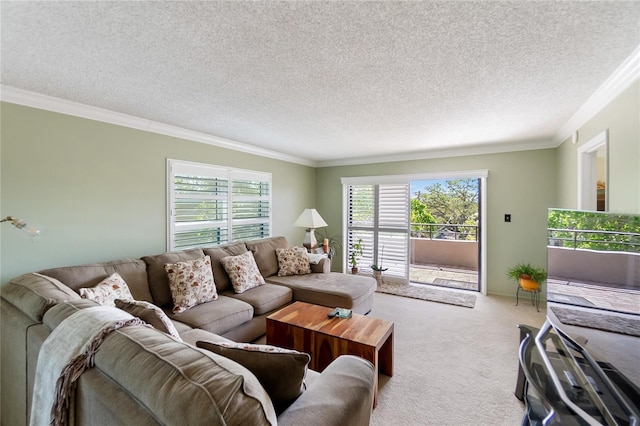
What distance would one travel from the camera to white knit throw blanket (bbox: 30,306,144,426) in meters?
1.03

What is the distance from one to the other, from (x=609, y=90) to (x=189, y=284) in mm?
3950

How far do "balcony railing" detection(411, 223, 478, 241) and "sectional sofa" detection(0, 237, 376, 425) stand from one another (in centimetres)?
525

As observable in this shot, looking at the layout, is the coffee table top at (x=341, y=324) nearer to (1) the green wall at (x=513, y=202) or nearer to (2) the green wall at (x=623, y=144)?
(2) the green wall at (x=623, y=144)

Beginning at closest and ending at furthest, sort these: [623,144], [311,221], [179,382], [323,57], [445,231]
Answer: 1. [179,382]
2. [323,57]
3. [623,144]
4. [311,221]
5. [445,231]

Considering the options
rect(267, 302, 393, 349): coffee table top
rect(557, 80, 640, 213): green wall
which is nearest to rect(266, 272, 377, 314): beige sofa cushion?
rect(267, 302, 393, 349): coffee table top

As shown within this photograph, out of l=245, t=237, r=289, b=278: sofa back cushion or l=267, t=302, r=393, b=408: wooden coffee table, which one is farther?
l=245, t=237, r=289, b=278: sofa back cushion

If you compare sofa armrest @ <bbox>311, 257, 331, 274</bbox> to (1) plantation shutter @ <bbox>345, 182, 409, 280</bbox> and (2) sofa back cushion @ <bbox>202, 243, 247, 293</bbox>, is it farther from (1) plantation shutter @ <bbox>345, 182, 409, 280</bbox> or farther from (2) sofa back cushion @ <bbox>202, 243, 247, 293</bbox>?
(1) plantation shutter @ <bbox>345, 182, 409, 280</bbox>

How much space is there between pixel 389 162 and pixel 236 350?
4534mm

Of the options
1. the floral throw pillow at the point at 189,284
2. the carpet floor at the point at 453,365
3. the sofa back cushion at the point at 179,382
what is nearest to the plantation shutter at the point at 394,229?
the carpet floor at the point at 453,365

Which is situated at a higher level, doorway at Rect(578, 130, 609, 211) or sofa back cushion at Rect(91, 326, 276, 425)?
doorway at Rect(578, 130, 609, 211)

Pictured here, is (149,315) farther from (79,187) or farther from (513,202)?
(513,202)

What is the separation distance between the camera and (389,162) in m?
5.04

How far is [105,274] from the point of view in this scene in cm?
233

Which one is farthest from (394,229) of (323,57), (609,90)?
(323,57)
